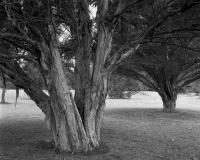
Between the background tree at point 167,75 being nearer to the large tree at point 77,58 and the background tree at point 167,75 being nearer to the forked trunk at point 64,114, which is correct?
the large tree at point 77,58

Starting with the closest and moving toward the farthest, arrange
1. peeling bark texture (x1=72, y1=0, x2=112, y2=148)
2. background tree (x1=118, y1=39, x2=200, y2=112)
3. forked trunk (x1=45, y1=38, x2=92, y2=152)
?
forked trunk (x1=45, y1=38, x2=92, y2=152) < peeling bark texture (x1=72, y1=0, x2=112, y2=148) < background tree (x1=118, y1=39, x2=200, y2=112)

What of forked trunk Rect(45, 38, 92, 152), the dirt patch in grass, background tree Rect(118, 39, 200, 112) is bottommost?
the dirt patch in grass

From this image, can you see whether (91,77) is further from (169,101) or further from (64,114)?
(169,101)

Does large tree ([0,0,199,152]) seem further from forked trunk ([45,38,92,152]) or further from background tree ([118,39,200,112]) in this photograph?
background tree ([118,39,200,112])

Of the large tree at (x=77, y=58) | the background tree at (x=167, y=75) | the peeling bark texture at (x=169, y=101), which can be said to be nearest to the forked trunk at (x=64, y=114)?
the large tree at (x=77, y=58)

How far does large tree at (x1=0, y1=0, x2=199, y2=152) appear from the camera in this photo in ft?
23.9

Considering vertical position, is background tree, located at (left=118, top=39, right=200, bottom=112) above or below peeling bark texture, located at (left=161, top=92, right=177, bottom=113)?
above

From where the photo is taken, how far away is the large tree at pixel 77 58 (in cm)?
727

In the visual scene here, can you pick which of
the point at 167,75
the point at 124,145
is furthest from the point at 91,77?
the point at 167,75

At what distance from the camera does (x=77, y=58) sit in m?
8.17

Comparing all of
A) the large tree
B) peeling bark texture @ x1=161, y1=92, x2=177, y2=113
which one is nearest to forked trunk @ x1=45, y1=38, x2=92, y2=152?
the large tree

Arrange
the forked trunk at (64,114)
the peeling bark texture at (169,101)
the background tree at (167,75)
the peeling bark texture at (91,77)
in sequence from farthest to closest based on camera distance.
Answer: the peeling bark texture at (169,101), the background tree at (167,75), the peeling bark texture at (91,77), the forked trunk at (64,114)

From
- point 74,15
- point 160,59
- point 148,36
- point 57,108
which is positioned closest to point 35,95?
point 57,108

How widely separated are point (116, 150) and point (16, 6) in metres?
4.26
